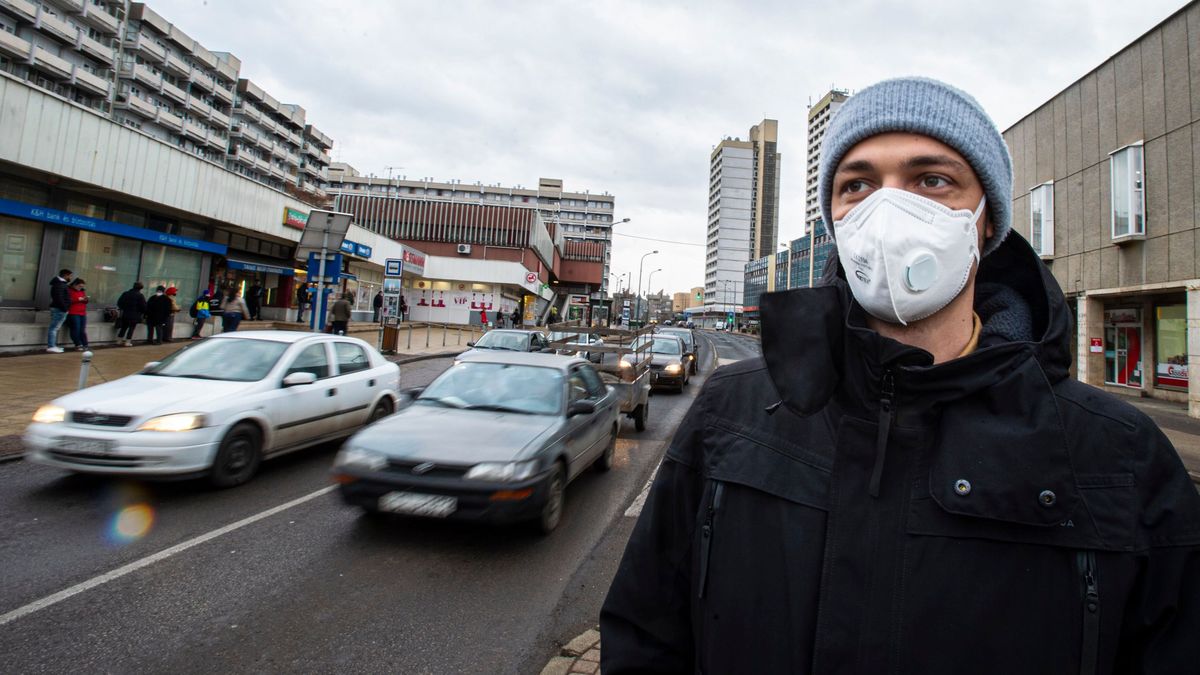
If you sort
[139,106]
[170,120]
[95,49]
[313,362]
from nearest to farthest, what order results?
1. [313,362]
2. [95,49]
3. [139,106]
4. [170,120]

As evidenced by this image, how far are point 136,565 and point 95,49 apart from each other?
68.3 meters

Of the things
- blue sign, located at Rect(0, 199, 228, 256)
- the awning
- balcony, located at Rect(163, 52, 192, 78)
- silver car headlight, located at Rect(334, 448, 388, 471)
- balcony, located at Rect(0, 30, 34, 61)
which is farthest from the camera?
balcony, located at Rect(163, 52, 192, 78)

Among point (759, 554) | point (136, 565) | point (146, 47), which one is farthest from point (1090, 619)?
point (146, 47)

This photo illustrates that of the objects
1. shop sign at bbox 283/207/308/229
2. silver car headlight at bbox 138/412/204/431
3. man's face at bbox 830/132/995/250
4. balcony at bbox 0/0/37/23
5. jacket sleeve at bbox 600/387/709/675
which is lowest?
silver car headlight at bbox 138/412/204/431

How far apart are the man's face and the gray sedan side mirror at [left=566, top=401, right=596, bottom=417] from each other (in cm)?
441

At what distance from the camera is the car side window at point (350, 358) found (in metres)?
7.57

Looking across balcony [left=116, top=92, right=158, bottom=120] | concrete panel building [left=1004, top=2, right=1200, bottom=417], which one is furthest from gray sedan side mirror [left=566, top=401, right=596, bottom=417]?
balcony [left=116, top=92, right=158, bottom=120]

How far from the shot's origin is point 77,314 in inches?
535

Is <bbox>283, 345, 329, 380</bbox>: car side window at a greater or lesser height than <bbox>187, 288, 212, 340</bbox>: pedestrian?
lesser

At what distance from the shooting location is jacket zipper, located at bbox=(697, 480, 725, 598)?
117 cm

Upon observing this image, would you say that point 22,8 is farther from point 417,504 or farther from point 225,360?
point 417,504

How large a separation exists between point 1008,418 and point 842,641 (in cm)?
53

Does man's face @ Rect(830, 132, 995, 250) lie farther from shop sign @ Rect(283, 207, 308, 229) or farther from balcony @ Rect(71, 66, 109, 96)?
balcony @ Rect(71, 66, 109, 96)

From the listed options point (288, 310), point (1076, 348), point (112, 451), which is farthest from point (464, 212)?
point (112, 451)
